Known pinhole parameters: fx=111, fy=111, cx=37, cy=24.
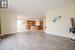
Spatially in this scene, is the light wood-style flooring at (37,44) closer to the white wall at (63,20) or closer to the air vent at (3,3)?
the white wall at (63,20)

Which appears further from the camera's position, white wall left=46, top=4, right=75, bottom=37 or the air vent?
the air vent

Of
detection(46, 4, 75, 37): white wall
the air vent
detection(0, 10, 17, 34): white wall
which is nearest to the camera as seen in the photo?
detection(46, 4, 75, 37): white wall

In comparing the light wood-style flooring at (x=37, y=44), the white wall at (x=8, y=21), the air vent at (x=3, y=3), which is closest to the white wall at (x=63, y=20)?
the light wood-style flooring at (x=37, y=44)

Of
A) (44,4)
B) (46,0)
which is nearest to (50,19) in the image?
(44,4)

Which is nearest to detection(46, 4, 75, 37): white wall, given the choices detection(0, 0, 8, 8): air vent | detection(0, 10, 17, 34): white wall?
detection(0, 10, 17, 34): white wall

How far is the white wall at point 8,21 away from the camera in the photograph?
9.91 m

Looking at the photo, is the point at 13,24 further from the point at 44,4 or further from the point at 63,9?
the point at 63,9

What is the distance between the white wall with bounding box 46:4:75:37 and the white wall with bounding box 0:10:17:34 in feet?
12.0

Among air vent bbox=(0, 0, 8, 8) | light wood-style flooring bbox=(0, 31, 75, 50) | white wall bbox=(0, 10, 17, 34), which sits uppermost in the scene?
air vent bbox=(0, 0, 8, 8)

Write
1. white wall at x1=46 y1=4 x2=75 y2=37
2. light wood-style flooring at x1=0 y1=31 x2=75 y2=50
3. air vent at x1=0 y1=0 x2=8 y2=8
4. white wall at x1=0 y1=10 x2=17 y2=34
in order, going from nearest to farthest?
1. light wood-style flooring at x1=0 y1=31 x2=75 y2=50
2. white wall at x1=46 y1=4 x2=75 y2=37
3. air vent at x1=0 y1=0 x2=8 y2=8
4. white wall at x1=0 y1=10 x2=17 y2=34

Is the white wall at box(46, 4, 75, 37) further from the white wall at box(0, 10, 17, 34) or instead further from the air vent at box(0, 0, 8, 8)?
the air vent at box(0, 0, 8, 8)

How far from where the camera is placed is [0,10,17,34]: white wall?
9.91 m

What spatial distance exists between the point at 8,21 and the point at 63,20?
5074mm

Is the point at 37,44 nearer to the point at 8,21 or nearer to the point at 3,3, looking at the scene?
the point at 3,3
